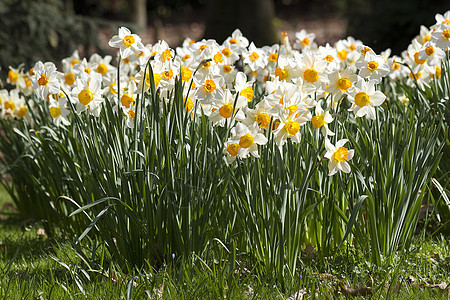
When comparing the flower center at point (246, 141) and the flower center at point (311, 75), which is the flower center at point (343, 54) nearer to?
the flower center at point (311, 75)

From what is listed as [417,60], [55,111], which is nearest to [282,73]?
[417,60]

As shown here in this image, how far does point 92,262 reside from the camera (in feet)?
8.05

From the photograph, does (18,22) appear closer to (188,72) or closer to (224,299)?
(188,72)

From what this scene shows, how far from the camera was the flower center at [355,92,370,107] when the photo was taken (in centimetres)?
234

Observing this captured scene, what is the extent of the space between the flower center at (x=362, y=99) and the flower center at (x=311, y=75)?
20 cm

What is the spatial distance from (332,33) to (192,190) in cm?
1469

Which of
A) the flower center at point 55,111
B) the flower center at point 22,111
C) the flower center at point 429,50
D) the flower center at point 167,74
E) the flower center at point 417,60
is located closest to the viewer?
the flower center at point 167,74

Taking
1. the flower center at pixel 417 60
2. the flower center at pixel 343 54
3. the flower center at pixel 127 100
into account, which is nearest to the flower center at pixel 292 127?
the flower center at pixel 127 100

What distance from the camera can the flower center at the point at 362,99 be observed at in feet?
7.67

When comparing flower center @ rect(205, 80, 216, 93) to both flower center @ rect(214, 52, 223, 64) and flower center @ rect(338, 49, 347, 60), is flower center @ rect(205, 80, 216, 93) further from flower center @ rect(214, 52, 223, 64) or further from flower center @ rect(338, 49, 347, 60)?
flower center @ rect(338, 49, 347, 60)

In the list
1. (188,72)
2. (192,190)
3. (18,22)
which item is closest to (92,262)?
(192,190)

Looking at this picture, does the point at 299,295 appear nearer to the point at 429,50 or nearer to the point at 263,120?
the point at 263,120

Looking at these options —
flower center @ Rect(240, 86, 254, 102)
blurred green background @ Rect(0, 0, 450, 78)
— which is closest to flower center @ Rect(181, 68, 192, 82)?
flower center @ Rect(240, 86, 254, 102)

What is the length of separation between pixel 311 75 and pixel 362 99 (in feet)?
0.81
